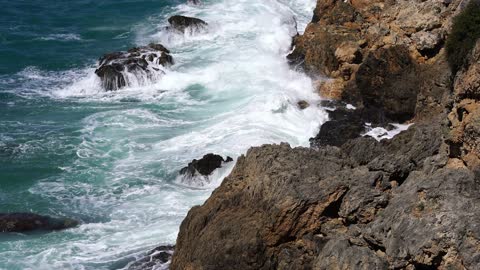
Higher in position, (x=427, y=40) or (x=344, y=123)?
(x=427, y=40)

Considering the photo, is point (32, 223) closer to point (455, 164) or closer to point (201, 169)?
point (201, 169)

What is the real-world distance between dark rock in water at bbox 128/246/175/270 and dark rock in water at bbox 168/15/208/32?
1232 inches

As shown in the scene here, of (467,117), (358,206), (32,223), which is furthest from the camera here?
(32,223)

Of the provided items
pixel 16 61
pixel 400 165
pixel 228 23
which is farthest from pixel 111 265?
pixel 228 23

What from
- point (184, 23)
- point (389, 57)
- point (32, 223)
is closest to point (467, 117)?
point (389, 57)

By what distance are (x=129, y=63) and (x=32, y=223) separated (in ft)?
62.8

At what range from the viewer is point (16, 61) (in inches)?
1933

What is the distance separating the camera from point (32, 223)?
28.0 m

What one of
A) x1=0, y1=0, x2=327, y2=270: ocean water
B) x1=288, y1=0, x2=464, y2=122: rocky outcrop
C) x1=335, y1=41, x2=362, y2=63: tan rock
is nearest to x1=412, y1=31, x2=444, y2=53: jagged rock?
x1=288, y1=0, x2=464, y2=122: rocky outcrop

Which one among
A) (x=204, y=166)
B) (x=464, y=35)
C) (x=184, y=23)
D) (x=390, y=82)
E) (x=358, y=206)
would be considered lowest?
(x=358, y=206)

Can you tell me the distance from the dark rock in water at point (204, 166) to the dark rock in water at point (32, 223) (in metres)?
5.85

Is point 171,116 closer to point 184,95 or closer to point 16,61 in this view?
point 184,95

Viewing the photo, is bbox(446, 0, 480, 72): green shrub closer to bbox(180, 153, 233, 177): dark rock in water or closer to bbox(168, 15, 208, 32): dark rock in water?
bbox(180, 153, 233, 177): dark rock in water

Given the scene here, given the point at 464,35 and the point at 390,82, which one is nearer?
the point at 464,35
